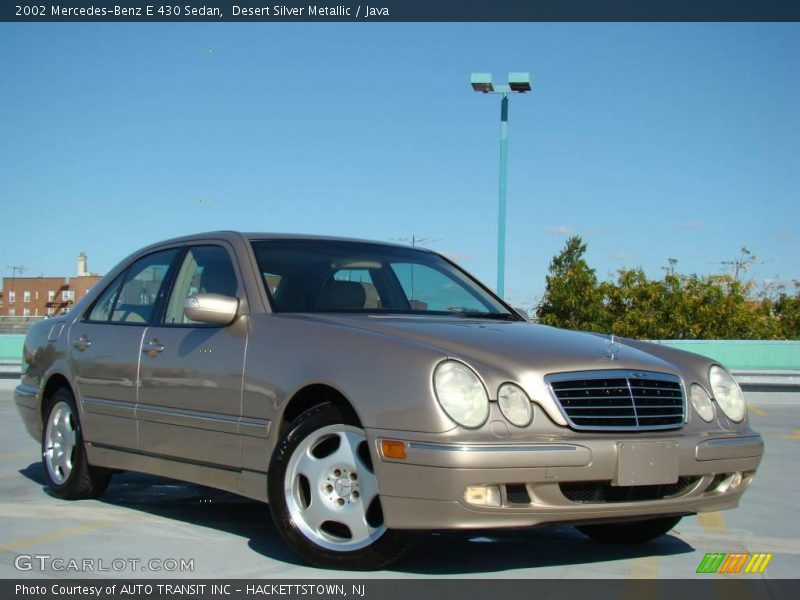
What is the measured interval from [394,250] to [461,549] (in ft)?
6.37

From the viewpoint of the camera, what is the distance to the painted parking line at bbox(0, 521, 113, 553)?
197 inches

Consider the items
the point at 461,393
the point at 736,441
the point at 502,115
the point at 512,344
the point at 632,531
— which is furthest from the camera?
the point at 502,115

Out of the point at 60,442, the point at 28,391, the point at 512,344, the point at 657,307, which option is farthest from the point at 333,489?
the point at 657,307

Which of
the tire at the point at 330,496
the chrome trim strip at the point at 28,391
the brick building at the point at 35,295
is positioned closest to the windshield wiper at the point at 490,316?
the tire at the point at 330,496

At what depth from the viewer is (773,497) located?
7031 mm

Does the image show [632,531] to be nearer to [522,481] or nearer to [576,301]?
[522,481]

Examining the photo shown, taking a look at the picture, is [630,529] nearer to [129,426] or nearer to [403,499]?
[403,499]

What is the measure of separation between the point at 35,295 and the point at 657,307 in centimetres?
8387

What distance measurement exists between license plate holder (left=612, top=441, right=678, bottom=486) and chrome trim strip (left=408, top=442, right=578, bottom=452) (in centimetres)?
25

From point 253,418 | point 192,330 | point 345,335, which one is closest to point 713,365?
point 345,335

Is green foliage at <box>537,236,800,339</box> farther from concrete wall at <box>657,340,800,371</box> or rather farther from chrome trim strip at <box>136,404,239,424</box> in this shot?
chrome trim strip at <box>136,404,239,424</box>

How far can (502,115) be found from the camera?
890 inches

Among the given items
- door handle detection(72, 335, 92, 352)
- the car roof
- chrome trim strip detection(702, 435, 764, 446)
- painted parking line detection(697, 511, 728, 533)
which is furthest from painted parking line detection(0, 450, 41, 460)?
chrome trim strip detection(702, 435, 764, 446)

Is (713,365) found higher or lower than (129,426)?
higher
